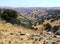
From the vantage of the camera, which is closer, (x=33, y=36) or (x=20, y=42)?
(x=20, y=42)

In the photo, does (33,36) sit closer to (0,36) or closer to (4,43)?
(0,36)

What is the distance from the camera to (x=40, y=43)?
938 cm

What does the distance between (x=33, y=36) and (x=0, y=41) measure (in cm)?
297

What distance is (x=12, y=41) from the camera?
8.96 m

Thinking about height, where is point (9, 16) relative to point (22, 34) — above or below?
below

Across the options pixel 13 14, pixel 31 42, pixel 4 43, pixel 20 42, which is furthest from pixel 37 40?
pixel 13 14

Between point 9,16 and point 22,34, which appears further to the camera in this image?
point 9,16

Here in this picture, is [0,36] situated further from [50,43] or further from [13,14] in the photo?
[13,14]

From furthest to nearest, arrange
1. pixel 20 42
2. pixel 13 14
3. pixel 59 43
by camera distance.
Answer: pixel 13 14
pixel 59 43
pixel 20 42

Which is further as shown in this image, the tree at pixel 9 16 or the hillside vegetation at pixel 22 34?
the tree at pixel 9 16

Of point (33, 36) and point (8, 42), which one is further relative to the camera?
point (33, 36)

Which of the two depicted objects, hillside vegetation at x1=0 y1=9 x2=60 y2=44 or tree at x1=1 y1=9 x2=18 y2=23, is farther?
tree at x1=1 y1=9 x2=18 y2=23

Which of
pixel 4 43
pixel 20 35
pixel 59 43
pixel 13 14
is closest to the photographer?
pixel 4 43

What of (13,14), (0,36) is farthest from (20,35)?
(13,14)
